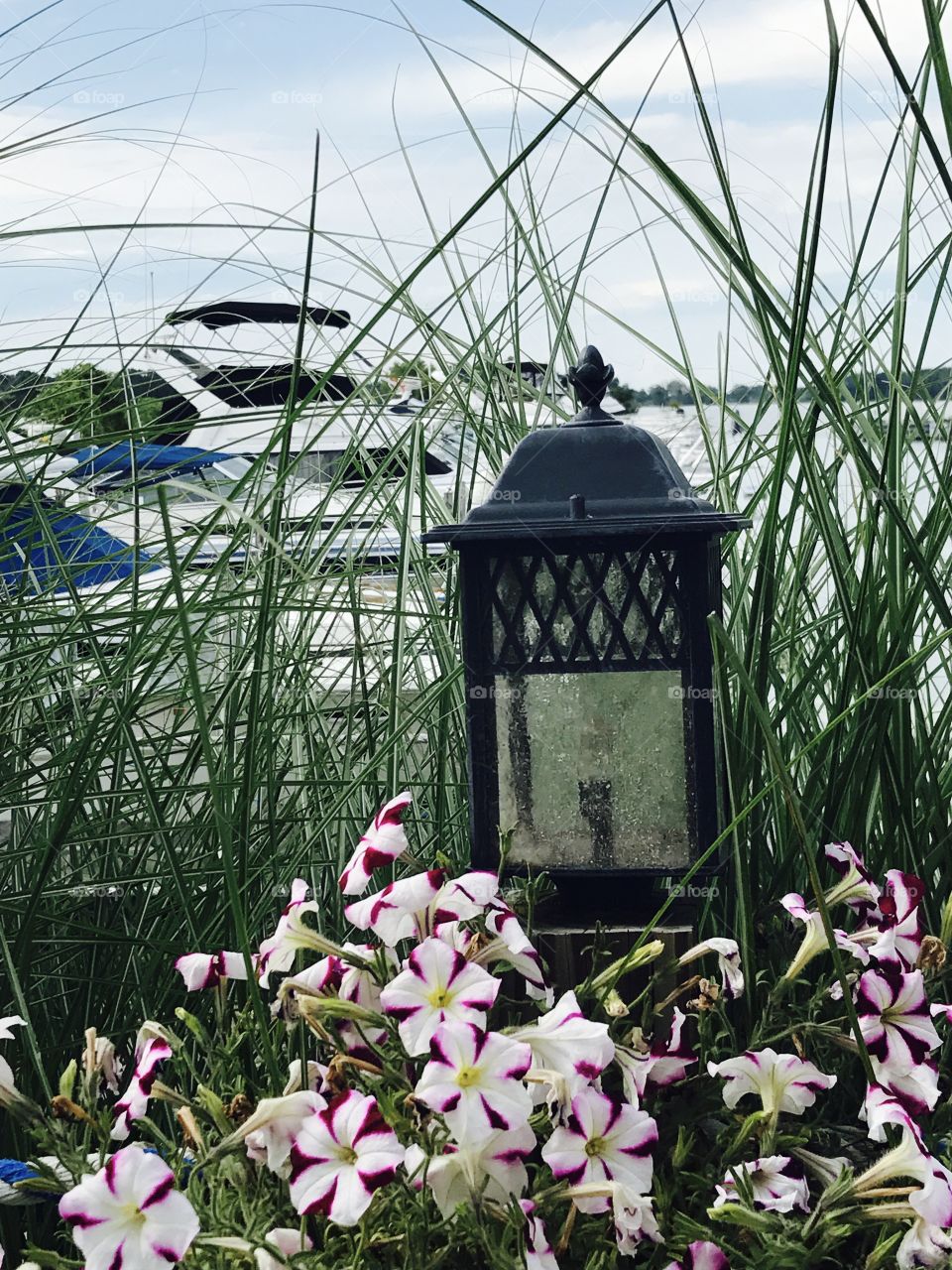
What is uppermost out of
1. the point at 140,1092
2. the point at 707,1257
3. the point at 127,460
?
the point at 127,460

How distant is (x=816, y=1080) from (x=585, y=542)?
0.57 meters

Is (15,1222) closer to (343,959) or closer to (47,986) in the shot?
(47,986)

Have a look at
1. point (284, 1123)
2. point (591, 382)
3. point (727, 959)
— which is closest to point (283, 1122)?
point (284, 1123)

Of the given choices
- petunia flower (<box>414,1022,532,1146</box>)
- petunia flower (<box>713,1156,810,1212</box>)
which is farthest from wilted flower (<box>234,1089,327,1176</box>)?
petunia flower (<box>713,1156,810,1212</box>)

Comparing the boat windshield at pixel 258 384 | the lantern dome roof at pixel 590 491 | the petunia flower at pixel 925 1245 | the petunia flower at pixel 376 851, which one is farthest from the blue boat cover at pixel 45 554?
the petunia flower at pixel 925 1245

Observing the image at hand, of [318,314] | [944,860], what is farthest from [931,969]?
[318,314]

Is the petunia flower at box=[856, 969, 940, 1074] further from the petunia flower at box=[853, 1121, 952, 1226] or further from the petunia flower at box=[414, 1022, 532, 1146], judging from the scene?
the petunia flower at box=[414, 1022, 532, 1146]

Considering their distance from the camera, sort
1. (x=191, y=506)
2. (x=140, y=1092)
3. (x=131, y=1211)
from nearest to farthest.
A: (x=131, y=1211) → (x=140, y=1092) → (x=191, y=506)

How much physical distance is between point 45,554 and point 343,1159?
1332 millimetres

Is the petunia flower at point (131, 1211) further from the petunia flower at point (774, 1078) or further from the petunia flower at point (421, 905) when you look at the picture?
the petunia flower at point (774, 1078)

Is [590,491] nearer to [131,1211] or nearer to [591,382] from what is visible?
[591,382]

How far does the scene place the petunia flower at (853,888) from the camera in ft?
4.33

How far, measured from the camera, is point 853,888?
1.33m

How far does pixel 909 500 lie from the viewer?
A: 86.5 inches
